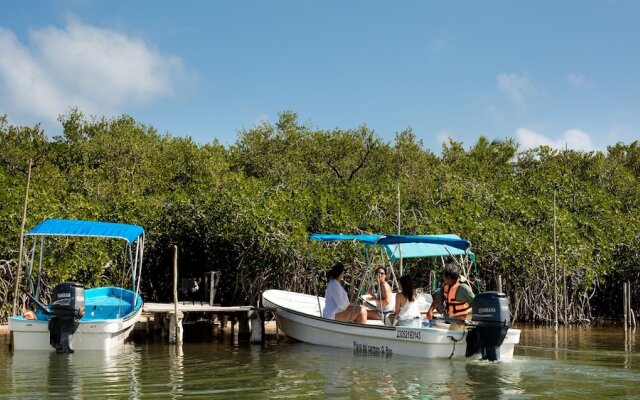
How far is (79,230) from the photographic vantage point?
14.5 m

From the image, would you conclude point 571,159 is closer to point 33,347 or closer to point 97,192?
point 97,192

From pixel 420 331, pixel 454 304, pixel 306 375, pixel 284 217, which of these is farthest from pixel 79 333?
pixel 284 217

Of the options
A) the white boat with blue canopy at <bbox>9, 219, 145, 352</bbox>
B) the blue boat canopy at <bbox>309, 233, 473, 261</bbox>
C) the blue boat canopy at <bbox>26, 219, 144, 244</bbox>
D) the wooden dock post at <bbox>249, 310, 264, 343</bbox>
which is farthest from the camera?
the wooden dock post at <bbox>249, 310, 264, 343</bbox>

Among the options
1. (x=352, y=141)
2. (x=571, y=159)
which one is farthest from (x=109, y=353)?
(x=571, y=159)

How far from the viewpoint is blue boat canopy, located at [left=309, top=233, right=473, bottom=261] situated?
1348cm

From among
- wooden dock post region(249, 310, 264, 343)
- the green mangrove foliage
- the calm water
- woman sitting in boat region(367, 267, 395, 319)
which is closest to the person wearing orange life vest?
the calm water

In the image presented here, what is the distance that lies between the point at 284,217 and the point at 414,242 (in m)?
7.71

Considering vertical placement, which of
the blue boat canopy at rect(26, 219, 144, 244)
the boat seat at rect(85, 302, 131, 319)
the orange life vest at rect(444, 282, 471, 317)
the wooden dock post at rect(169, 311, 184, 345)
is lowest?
the wooden dock post at rect(169, 311, 184, 345)

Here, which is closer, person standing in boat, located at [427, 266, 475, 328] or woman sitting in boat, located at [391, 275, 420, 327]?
person standing in boat, located at [427, 266, 475, 328]

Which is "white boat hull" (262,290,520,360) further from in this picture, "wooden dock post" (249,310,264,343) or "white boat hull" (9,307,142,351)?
"white boat hull" (9,307,142,351)

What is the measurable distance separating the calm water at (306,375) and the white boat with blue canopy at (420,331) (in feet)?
0.70

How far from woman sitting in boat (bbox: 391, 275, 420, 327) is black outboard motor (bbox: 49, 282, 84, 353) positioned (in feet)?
17.7

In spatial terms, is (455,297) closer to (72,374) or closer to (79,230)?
(72,374)

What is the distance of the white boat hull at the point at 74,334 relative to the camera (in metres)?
13.9
